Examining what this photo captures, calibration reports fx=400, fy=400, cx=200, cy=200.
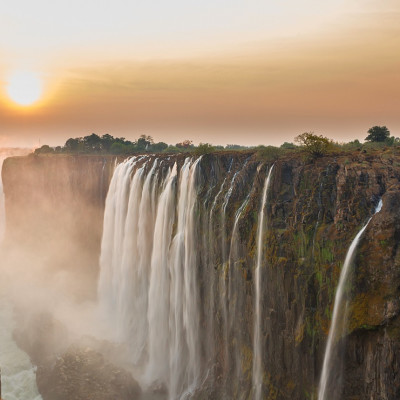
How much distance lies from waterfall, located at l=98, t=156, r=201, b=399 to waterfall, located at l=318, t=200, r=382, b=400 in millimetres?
9753

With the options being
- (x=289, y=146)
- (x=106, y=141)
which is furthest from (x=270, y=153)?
(x=106, y=141)

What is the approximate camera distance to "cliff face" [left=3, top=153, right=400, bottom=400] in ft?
42.2

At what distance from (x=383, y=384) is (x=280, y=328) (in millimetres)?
5138

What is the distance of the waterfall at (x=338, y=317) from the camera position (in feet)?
44.6

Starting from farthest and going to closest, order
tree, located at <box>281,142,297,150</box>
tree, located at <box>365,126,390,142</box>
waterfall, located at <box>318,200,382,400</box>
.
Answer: tree, located at <box>365,126,390,142</box>
tree, located at <box>281,142,297,150</box>
waterfall, located at <box>318,200,382,400</box>

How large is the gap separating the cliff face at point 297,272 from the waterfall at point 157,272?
40.6 inches

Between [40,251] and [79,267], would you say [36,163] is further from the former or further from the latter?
[79,267]

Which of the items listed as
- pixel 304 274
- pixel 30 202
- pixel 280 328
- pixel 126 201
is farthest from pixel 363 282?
pixel 30 202

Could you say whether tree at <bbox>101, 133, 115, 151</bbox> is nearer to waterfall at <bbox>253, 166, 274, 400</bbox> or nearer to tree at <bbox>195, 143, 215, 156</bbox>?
tree at <bbox>195, 143, 215, 156</bbox>

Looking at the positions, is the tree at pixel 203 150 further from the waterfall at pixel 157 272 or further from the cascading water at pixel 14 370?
the cascading water at pixel 14 370

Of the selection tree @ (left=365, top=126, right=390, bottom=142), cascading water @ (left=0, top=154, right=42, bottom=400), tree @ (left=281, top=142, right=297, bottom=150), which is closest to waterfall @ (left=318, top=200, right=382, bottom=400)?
tree @ (left=281, top=142, right=297, bottom=150)

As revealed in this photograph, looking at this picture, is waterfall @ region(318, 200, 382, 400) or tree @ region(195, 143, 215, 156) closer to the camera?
waterfall @ region(318, 200, 382, 400)

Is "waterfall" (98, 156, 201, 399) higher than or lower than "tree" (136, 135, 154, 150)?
lower

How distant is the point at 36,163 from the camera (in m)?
50.5
